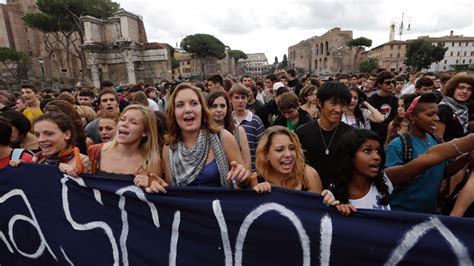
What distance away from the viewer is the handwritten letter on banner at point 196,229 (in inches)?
59.0

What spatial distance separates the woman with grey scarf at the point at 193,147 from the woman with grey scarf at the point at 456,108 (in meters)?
→ 2.64

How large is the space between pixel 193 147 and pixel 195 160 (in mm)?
111

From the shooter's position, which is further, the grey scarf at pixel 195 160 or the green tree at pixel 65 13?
the green tree at pixel 65 13

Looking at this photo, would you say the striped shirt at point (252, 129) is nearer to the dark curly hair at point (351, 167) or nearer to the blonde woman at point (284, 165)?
the blonde woman at point (284, 165)

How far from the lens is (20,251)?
104 inches

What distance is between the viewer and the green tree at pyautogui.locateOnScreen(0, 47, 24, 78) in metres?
36.0

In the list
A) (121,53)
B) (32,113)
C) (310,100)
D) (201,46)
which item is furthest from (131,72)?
(201,46)

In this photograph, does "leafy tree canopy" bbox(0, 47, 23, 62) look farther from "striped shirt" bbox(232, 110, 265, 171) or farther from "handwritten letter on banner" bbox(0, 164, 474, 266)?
"striped shirt" bbox(232, 110, 265, 171)

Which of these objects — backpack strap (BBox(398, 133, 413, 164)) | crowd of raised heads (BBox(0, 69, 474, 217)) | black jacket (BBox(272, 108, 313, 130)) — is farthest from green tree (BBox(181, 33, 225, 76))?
backpack strap (BBox(398, 133, 413, 164))

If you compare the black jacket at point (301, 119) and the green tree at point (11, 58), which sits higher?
the green tree at point (11, 58)

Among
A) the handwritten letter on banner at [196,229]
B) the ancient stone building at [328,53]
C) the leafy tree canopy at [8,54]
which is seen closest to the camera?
the handwritten letter on banner at [196,229]

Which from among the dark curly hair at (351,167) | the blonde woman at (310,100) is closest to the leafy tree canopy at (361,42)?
the blonde woman at (310,100)

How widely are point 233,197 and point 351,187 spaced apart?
0.86m

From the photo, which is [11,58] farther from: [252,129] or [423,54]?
[423,54]
